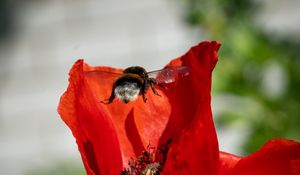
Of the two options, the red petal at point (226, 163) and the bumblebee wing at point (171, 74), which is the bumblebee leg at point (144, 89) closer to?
the bumblebee wing at point (171, 74)

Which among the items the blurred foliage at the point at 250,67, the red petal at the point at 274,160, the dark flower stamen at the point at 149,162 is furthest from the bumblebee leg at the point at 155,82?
the blurred foliage at the point at 250,67

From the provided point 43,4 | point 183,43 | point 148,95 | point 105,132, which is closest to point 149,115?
point 148,95

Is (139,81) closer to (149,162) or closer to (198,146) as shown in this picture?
(149,162)

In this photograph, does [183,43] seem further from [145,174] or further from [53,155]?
[145,174]

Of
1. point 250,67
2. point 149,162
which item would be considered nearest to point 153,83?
point 149,162

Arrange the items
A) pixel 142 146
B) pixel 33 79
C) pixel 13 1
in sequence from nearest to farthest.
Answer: pixel 142 146, pixel 33 79, pixel 13 1
